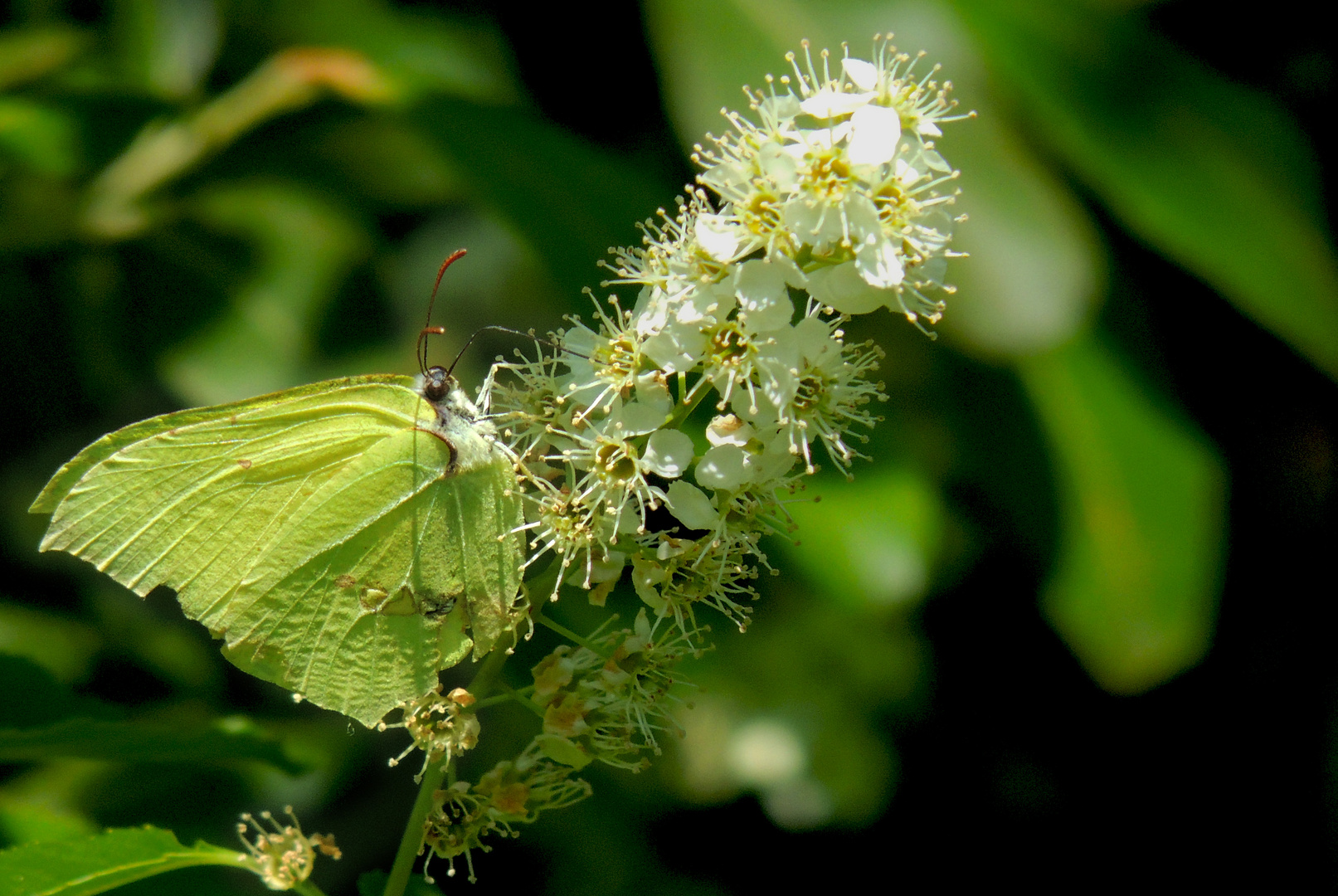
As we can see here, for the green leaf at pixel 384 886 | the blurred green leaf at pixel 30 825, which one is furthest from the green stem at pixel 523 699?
the blurred green leaf at pixel 30 825

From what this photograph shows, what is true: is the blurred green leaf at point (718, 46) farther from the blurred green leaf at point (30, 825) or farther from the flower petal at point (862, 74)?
the blurred green leaf at point (30, 825)

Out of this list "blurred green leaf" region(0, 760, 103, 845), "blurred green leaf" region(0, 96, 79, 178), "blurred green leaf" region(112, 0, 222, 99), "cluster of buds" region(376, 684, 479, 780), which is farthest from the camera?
"blurred green leaf" region(112, 0, 222, 99)

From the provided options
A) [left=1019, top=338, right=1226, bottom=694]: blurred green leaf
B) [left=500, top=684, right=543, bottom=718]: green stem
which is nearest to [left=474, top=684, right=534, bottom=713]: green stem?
[left=500, top=684, right=543, bottom=718]: green stem

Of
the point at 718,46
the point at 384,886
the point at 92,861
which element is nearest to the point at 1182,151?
the point at 718,46

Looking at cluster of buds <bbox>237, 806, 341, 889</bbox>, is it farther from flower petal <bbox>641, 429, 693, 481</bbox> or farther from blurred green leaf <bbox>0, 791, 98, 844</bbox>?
flower petal <bbox>641, 429, 693, 481</bbox>

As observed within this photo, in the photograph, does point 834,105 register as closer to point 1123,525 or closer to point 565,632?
point 565,632

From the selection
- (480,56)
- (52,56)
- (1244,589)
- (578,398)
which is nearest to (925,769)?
(1244,589)

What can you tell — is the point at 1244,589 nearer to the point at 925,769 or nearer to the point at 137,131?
the point at 925,769
